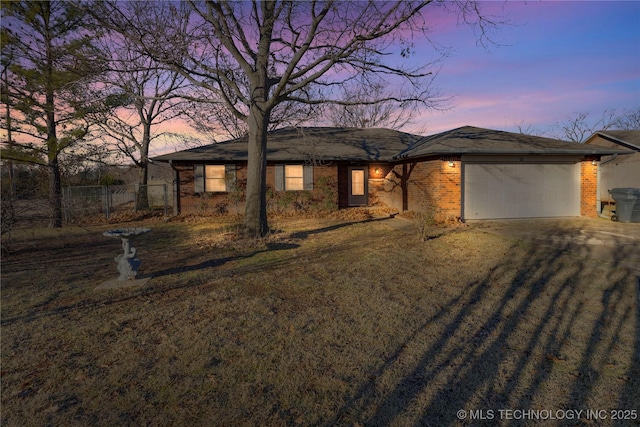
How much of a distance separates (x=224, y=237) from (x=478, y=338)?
7.44m

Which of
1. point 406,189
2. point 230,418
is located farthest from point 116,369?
point 406,189

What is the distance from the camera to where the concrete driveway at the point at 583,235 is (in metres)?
7.10

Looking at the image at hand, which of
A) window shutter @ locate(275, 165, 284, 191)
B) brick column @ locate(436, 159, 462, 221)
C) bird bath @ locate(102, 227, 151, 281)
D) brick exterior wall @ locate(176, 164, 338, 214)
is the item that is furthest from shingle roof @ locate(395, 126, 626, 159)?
bird bath @ locate(102, 227, 151, 281)

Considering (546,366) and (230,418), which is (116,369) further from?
(546,366)

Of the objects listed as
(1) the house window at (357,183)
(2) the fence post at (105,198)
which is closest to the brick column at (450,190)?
(1) the house window at (357,183)

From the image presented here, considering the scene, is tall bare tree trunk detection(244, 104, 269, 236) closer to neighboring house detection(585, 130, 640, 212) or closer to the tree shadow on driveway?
the tree shadow on driveway

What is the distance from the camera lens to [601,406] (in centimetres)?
257

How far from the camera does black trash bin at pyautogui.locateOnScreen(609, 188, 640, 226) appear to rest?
38.1ft

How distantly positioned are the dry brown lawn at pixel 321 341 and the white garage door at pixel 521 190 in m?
5.63

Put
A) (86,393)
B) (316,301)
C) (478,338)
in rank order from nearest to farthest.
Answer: (86,393), (478,338), (316,301)

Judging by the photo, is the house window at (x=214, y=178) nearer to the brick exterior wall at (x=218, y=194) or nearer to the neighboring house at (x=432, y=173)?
the neighboring house at (x=432, y=173)

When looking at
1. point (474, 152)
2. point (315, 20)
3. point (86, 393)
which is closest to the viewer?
point (86, 393)

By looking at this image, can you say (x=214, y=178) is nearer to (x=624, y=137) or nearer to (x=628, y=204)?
(x=628, y=204)

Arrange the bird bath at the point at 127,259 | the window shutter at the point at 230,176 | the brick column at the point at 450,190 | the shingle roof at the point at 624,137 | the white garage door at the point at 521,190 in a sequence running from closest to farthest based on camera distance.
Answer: the bird bath at the point at 127,259 < the brick column at the point at 450,190 < the white garage door at the point at 521,190 < the window shutter at the point at 230,176 < the shingle roof at the point at 624,137
